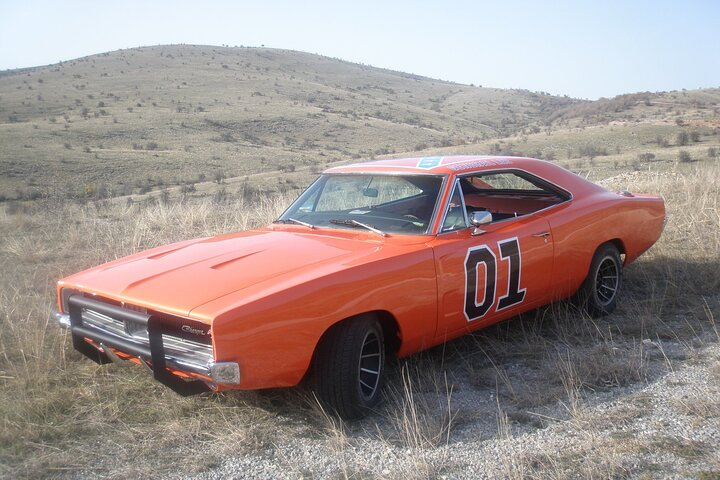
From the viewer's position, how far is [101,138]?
32.2 metres

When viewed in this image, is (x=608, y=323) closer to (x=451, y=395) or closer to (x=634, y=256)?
(x=634, y=256)

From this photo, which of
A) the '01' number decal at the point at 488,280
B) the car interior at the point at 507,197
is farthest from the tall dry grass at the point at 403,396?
the car interior at the point at 507,197

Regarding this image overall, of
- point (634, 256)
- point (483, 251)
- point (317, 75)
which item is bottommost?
point (634, 256)

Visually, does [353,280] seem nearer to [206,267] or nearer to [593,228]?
[206,267]

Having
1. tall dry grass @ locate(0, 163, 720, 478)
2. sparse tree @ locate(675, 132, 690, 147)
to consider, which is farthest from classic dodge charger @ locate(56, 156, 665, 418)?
sparse tree @ locate(675, 132, 690, 147)

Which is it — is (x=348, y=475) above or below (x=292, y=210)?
below

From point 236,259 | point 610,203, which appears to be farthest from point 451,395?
point 610,203

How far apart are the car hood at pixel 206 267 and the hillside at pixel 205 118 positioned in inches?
569

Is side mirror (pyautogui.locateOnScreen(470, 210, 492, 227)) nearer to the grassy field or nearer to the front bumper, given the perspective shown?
the grassy field

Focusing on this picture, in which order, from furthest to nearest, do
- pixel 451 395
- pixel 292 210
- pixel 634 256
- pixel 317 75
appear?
1. pixel 317 75
2. pixel 634 256
3. pixel 292 210
4. pixel 451 395

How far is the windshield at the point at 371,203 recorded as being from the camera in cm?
429

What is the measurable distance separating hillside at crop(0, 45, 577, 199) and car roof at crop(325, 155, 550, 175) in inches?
566

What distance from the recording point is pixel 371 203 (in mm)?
5023

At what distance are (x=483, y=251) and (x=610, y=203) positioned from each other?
171 centimetres
